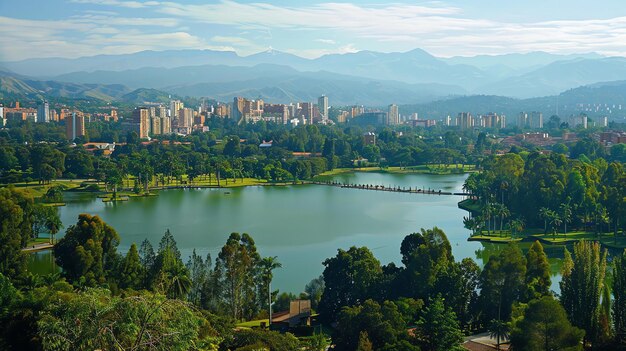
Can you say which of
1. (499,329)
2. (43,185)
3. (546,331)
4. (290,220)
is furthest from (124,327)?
(43,185)

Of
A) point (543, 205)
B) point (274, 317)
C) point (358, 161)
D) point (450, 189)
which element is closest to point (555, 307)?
point (274, 317)

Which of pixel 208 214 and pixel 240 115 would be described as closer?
pixel 208 214

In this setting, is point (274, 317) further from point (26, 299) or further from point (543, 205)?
point (543, 205)

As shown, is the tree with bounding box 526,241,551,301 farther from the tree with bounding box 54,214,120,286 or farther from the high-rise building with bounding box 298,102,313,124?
the high-rise building with bounding box 298,102,313,124

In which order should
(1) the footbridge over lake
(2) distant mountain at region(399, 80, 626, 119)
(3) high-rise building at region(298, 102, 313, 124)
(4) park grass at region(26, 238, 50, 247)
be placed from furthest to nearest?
(2) distant mountain at region(399, 80, 626, 119), (3) high-rise building at region(298, 102, 313, 124), (1) the footbridge over lake, (4) park grass at region(26, 238, 50, 247)

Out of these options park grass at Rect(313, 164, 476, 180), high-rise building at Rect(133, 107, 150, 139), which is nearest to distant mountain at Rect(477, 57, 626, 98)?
high-rise building at Rect(133, 107, 150, 139)

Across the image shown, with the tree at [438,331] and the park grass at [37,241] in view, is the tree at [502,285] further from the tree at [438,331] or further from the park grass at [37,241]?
the park grass at [37,241]
